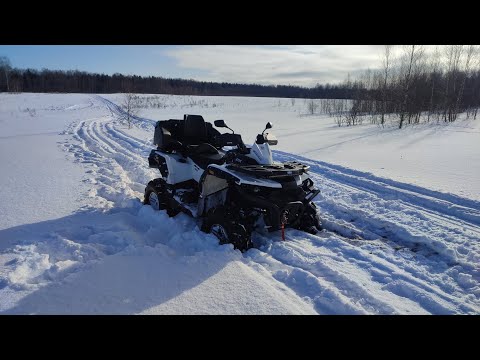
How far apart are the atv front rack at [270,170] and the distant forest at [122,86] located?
6354 centimetres

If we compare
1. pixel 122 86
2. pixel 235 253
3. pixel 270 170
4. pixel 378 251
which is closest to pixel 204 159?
pixel 270 170

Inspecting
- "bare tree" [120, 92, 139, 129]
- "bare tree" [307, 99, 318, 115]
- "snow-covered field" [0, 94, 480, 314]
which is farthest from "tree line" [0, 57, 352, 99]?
"snow-covered field" [0, 94, 480, 314]

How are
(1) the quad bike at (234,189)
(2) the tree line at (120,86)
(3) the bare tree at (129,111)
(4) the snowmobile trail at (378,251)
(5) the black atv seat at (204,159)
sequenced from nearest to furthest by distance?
(4) the snowmobile trail at (378,251) → (1) the quad bike at (234,189) → (5) the black atv seat at (204,159) → (3) the bare tree at (129,111) → (2) the tree line at (120,86)

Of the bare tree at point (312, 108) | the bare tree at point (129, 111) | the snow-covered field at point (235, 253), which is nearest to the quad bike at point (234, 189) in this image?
the snow-covered field at point (235, 253)

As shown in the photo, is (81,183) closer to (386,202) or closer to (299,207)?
(299,207)

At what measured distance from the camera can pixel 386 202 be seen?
613 cm

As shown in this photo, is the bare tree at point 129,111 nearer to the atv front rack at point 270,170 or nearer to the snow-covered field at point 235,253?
the snow-covered field at point 235,253

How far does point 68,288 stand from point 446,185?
23.1ft

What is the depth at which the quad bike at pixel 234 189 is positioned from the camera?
13.9ft

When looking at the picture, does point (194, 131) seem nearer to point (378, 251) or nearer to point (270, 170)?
point (270, 170)

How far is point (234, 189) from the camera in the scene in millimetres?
4594
